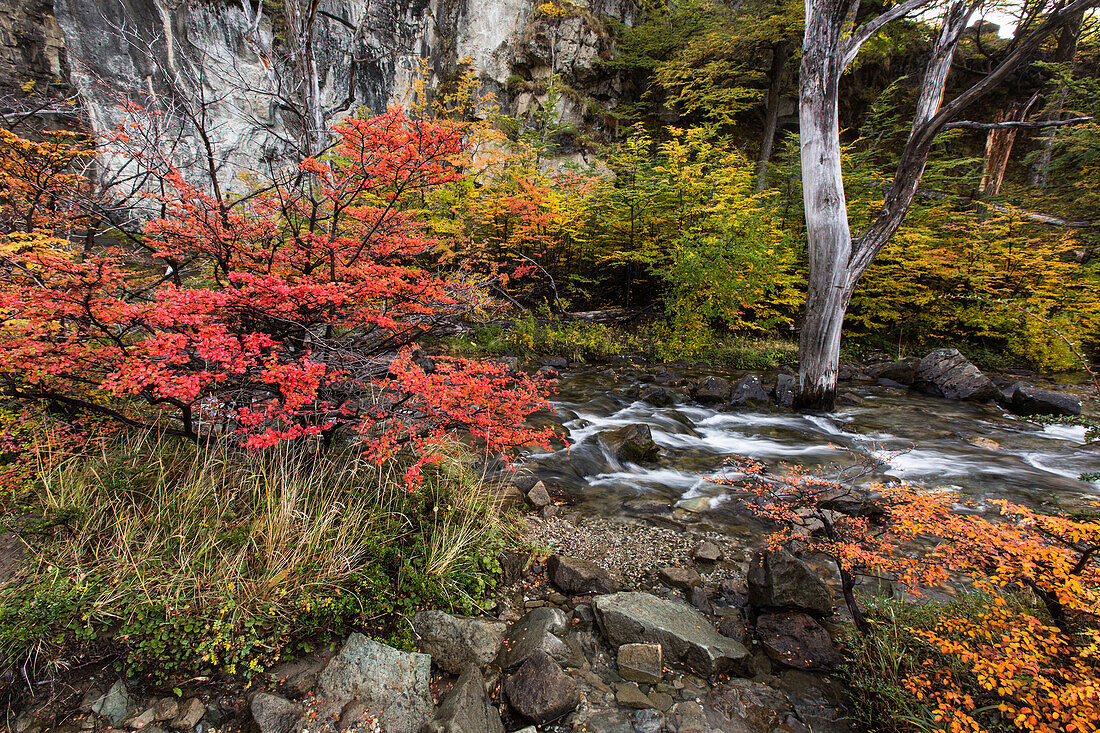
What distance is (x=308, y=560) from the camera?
274 cm

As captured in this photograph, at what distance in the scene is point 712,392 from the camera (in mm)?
8484

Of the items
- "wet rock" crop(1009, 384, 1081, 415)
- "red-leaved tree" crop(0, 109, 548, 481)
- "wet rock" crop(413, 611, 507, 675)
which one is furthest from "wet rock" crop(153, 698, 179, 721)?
"wet rock" crop(1009, 384, 1081, 415)

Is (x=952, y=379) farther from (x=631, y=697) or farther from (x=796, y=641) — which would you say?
(x=631, y=697)

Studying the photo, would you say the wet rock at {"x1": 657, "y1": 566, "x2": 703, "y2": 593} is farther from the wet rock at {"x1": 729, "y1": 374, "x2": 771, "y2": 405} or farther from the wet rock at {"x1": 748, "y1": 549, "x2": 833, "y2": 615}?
the wet rock at {"x1": 729, "y1": 374, "x2": 771, "y2": 405}

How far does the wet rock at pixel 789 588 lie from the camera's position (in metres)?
2.96

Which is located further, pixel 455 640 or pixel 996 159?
pixel 996 159

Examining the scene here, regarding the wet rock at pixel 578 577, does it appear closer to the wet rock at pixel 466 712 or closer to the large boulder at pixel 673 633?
the large boulder at pixel 673 633

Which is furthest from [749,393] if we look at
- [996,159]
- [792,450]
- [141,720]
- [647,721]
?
[996,159]

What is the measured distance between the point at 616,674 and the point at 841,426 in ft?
22.2

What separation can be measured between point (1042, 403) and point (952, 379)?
53.2 inches

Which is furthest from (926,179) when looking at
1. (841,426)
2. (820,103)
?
(841,426)

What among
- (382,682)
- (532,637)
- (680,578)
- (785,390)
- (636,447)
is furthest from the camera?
(785,390)

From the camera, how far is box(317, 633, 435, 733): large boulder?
2205 mm

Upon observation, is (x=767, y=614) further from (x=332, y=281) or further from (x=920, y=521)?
(x=332, y=281)
